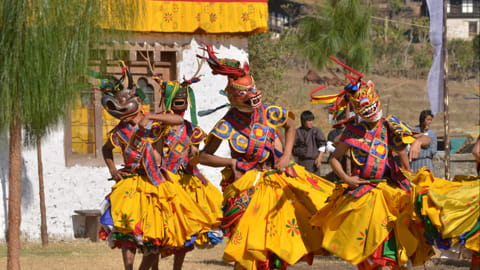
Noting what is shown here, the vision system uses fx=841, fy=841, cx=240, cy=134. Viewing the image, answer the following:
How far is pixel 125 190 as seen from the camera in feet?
26.3

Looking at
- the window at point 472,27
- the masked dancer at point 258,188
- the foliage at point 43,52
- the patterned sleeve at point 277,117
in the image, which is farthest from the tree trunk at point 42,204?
the window at point 472,27

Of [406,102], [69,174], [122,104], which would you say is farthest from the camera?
[406,102]

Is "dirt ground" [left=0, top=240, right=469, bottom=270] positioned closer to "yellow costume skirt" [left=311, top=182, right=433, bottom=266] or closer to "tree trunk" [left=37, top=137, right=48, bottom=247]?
"tree trunk" [left=37, top=137, right=48, bottom=247]

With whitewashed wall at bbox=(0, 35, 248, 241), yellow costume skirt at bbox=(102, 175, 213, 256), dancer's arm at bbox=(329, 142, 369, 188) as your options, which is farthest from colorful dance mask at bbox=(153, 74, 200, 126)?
whitewashed wall at bbox=(0, 35, 248, 241)

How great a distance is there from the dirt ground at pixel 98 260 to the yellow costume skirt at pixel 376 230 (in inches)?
97.3

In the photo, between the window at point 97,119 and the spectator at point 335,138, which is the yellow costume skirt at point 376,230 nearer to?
the spectator at point 335,138

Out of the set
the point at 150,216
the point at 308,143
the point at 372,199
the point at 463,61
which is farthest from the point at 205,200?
the point at 463,61

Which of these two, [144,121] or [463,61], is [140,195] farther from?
Answer: [463,61]

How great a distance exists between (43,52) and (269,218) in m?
2.50

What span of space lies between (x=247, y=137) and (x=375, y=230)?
56.7 inches

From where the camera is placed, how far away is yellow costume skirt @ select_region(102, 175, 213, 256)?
785 centimetres

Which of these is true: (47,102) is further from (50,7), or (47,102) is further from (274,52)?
(274,52)

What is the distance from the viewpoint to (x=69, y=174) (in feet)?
41.3

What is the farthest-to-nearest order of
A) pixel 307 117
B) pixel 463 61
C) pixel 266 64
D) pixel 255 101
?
pixel 463 61
pixel 266 64
pixel 307 117
pixel 255 101
